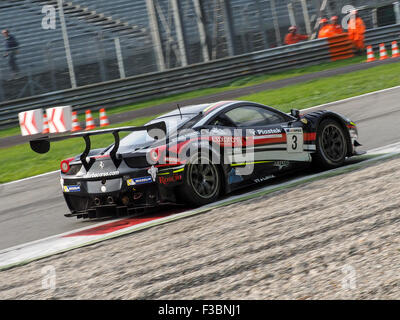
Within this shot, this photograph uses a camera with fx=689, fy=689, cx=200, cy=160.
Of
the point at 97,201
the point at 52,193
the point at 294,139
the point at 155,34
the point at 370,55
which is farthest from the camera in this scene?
the point at 370,55

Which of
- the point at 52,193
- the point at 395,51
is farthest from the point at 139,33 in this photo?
the point at 52,193

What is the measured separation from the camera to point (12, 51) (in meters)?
21.1

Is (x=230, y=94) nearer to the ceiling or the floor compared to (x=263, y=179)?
nearer to the ceiling

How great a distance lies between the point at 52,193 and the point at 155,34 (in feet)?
38.5

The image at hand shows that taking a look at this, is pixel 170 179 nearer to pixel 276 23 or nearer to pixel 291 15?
pixel 276 23

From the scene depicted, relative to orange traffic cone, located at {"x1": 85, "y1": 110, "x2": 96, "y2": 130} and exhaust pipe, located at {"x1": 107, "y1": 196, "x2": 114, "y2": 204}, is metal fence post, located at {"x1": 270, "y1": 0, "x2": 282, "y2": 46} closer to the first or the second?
orange traffic cone, located at {"x1": 85, "y1": 110, "x2": 96, "y2": 130}

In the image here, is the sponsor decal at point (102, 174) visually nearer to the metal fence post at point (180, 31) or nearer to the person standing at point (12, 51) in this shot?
the metal fence post at point (180, 31)

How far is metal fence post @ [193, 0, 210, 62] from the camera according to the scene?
2145 centimetres

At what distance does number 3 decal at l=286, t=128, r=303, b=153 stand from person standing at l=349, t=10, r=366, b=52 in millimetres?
15599

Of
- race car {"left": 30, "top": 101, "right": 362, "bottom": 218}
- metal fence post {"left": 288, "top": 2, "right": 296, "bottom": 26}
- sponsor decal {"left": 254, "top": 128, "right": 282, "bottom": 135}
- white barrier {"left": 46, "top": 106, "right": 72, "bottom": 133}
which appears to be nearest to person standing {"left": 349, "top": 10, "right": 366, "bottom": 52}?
metal fence post {"left": 288, "top": 2, "right": 296, "bottom": 26}

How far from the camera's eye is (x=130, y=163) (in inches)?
288
